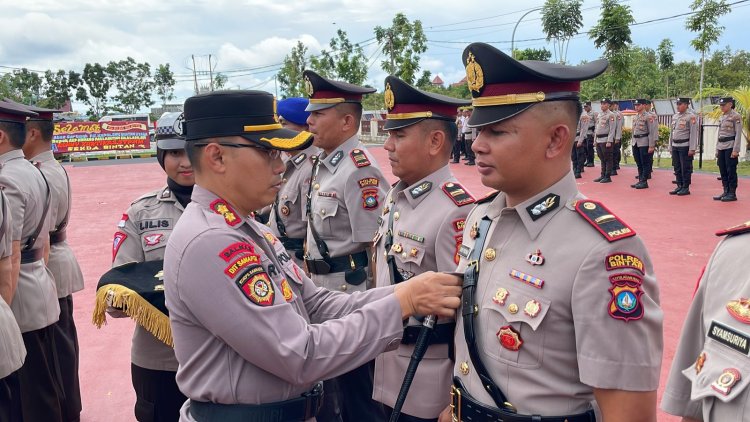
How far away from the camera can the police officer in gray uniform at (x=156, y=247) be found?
2949 mm

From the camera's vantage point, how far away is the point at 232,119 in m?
1.88

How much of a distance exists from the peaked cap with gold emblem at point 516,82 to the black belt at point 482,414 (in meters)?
0.91

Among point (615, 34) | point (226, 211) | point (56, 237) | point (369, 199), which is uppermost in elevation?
point (615, 34)

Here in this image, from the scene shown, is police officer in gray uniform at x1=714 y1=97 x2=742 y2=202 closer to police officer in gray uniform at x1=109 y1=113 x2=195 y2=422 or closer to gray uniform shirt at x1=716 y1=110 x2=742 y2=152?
gray uniform shirt at x1=716 y1=110 x2=742 y2=152

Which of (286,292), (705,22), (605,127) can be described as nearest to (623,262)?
(286,292)

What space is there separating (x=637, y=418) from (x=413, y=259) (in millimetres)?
1414

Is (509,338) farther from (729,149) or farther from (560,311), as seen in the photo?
(729,149)

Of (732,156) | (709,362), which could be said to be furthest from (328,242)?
(732,156)

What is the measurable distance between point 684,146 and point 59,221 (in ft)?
39.6

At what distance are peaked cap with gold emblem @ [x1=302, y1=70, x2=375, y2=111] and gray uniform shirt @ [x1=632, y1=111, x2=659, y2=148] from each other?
36.9ft

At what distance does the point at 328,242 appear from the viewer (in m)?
4.03

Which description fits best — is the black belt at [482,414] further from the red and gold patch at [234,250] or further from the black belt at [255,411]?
the red and gold patch at [234,250]

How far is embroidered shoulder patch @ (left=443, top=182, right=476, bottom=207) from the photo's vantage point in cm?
286

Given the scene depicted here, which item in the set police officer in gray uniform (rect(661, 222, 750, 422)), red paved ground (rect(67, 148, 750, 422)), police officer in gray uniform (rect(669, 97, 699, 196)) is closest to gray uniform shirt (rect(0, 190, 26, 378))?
red paved ground (rect(67, 148, 750, 422))
